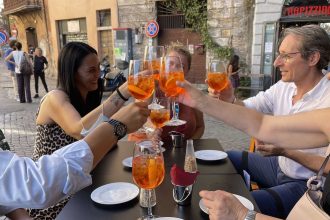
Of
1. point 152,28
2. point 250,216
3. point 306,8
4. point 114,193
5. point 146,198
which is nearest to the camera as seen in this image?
point 250,216

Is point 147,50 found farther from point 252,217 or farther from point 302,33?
point 302,33

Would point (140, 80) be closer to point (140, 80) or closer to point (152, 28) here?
point (140, 80)

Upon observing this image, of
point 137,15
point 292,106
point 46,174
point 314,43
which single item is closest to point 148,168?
point 46,174

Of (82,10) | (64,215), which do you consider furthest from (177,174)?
(82,10)

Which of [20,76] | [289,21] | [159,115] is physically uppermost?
[289,21]

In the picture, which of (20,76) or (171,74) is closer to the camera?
(171,74)

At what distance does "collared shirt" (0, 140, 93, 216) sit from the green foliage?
943 centimetres

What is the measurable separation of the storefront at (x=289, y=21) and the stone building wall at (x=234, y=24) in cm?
70

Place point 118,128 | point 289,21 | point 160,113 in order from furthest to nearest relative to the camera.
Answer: point 289,21 < point 160,113 < point 118,128

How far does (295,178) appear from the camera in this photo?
2.17 metres

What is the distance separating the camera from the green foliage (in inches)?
406

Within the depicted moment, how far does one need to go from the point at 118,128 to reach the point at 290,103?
169 cm

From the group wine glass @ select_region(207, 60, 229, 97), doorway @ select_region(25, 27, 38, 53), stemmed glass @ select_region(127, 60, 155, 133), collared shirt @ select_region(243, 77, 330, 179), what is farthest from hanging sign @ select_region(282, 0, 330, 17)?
doorway @ select_region(25, 27, 38, 53)

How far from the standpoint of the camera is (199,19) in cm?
1066
